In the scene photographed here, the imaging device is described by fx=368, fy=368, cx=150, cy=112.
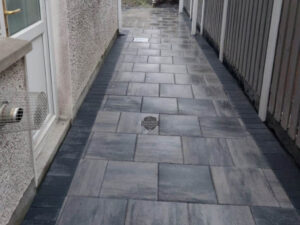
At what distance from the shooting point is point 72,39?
4.16m

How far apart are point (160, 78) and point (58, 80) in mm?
2467

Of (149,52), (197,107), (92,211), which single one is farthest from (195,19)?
(92,211)

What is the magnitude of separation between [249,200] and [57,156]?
71.8 inches

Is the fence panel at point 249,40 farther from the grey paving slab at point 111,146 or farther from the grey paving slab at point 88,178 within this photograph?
the grey paving slab at point 88,178

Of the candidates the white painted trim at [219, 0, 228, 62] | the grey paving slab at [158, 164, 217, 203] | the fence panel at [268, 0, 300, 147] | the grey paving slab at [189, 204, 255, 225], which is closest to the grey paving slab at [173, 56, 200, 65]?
the white painted trim at [219, 0, 228, 62]

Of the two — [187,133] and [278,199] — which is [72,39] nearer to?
[187,133]

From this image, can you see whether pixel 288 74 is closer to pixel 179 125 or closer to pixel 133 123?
pixel 179 125

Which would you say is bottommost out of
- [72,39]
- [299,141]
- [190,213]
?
[190,213]

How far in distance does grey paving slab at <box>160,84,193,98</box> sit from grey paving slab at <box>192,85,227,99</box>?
4.2 inches

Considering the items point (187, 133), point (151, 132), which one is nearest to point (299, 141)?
point (187, 133)

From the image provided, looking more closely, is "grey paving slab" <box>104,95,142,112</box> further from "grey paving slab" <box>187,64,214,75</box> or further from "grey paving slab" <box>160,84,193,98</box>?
"grey paving slab" <box>187,64,214,75</box>

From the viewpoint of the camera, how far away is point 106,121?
4.42 meters

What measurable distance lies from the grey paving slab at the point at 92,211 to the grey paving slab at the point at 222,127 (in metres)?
1.62

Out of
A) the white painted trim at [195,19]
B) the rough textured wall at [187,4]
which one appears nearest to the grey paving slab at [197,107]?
the white painted trim at [195,19]
